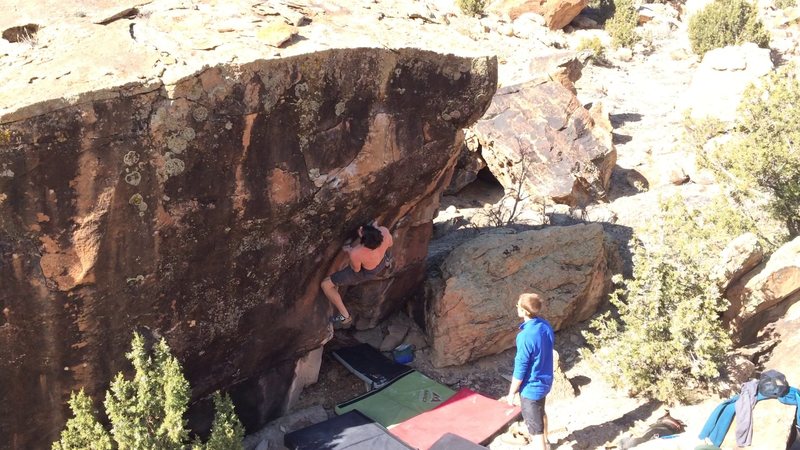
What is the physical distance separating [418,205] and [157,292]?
2.73m

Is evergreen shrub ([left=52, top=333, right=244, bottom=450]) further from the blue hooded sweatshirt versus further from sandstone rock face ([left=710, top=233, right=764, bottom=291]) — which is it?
sandstone rock face ([left=710, top=233, right=764, bottom=291])

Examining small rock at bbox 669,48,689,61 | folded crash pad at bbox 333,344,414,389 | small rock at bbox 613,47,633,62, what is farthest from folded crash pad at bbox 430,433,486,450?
small rock at bbox 669,48,689,61

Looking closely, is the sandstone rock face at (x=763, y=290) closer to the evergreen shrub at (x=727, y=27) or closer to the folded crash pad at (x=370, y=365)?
the folded crash pad at (x=370, y=365)

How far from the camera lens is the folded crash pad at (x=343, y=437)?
208 inches

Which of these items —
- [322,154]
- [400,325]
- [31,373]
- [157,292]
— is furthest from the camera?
[400,325]

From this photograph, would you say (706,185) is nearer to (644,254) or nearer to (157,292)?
A: (644,254)

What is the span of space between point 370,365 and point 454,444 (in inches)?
63.5

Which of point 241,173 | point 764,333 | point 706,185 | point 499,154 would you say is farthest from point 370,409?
point 706,185

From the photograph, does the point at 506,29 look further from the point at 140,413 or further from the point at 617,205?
the point at 140,413

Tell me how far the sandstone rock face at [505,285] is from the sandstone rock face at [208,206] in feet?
3.81

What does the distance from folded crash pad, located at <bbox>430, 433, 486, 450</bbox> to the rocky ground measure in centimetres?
56

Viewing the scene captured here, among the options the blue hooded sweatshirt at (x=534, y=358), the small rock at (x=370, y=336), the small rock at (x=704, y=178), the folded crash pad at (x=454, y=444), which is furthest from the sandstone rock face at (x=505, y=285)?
the small rock at (x=704, y=178)

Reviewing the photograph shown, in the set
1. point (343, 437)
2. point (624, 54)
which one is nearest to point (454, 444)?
point (343, 437)

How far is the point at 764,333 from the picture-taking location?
6.36 m
